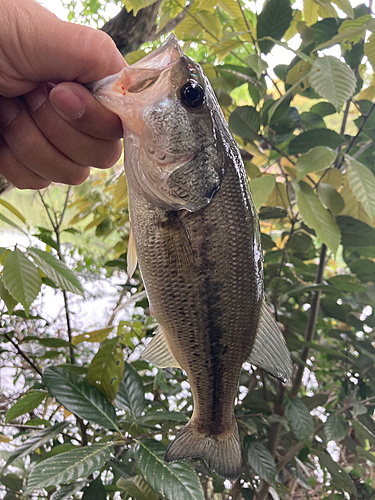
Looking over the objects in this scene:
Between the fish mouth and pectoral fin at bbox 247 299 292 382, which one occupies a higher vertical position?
the fish mouth

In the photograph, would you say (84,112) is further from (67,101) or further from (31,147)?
(31,147)

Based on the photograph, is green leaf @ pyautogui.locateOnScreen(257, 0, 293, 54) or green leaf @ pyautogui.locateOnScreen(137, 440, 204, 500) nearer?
green leaf @ pyautogui.locateOnScreen(137, 440, 204, 500)

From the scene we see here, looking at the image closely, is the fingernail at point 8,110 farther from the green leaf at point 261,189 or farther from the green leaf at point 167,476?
the green leaf at point 167,476

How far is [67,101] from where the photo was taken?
52 cm

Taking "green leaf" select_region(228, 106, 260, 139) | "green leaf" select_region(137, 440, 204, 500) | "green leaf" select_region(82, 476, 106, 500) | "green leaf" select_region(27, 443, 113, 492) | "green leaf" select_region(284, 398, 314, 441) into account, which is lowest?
"green leaf" select_region(284, 398, 314, 441)

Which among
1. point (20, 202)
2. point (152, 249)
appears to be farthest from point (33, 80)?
point (20, 202)

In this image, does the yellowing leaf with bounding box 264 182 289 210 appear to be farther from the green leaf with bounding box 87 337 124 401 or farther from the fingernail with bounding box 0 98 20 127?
the fingernail with bounding box 0 98 20 127

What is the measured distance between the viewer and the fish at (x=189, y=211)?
481 millimetres

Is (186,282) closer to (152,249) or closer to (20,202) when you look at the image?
(152,249)

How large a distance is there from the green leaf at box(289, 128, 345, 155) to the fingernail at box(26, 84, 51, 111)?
613 millimetres

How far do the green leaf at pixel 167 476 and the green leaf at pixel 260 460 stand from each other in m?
0.27

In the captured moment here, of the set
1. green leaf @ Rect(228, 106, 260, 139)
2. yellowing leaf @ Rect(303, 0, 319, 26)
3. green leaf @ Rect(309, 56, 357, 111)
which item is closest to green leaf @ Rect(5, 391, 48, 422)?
green leaf @ Rect(228, 106, 260, 139)

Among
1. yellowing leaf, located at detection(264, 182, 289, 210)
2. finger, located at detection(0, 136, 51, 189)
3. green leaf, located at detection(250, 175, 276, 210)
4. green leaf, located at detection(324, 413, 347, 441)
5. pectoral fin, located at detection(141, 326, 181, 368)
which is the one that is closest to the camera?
pectoral fin, located at detection(141, 326, 181, 368)

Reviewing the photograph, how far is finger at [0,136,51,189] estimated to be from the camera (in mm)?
692
